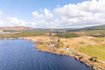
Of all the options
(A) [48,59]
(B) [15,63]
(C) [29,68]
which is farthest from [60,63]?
(B) [15,63]

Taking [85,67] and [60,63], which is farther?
[60,63]

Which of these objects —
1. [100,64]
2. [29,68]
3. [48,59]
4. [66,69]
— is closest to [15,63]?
[29,68]

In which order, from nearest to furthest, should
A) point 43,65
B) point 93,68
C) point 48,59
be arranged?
1. point 93,68
2. point 43,65
3. point 48,59

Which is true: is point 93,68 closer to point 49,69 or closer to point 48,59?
point 49,69

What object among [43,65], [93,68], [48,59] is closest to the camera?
[93,68]

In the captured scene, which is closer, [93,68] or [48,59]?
[93,68]

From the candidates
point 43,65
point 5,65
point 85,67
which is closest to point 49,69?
point 43,65

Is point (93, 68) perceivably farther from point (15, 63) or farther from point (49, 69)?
point (15, 63)

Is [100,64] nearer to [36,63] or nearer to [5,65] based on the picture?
[36,63]
